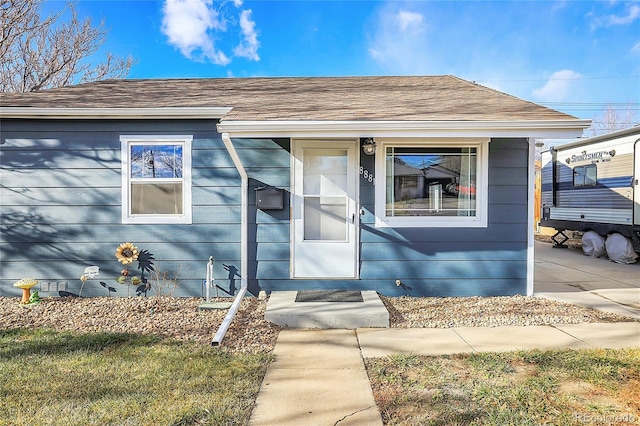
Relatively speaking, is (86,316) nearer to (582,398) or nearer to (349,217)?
(349,217)

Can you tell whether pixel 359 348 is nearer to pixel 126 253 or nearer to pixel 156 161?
pixel 126 253

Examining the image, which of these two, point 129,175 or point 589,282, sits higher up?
point 129,175

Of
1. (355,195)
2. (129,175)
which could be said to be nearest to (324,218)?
(355,195)

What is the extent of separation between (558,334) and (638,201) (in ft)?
19.6

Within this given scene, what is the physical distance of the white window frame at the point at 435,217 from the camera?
4.73 meters

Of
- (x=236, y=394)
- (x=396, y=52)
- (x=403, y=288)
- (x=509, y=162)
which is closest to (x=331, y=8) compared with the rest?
(x=396, y=52)

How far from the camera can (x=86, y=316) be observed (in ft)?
13.5

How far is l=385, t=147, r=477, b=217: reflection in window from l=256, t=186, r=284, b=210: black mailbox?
1.46 m

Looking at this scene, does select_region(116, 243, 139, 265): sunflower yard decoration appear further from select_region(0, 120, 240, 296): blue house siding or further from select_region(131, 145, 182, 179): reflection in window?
select_region(131, 145, 182, 179): reflection in window

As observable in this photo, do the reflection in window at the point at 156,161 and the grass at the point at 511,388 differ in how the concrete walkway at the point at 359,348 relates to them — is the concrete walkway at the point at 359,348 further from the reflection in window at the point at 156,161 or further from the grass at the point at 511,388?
the reflection in window at the point at 156,161

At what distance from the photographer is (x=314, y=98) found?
5.16 m

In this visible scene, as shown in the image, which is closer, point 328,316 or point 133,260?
point 328,316

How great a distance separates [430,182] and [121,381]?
4.11 metres

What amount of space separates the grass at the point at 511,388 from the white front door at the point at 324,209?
1.89 metres
